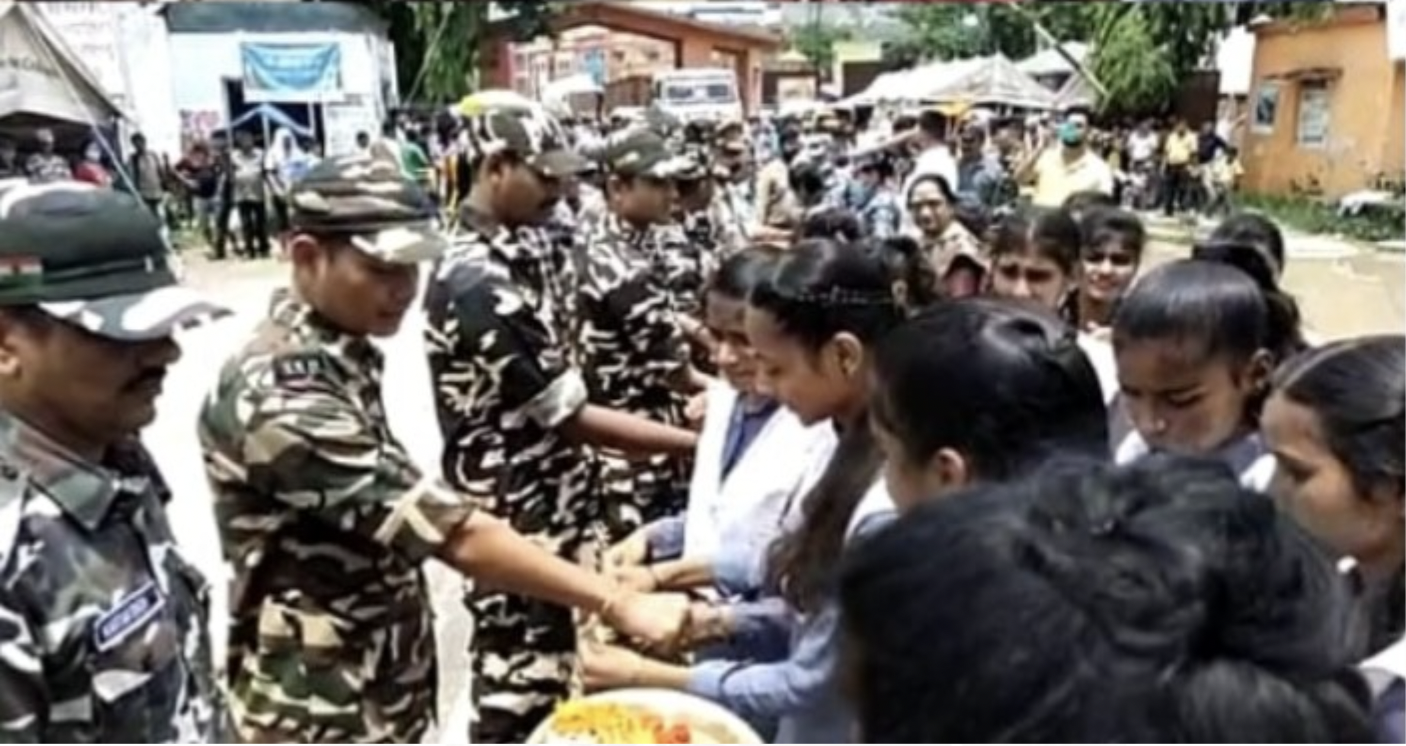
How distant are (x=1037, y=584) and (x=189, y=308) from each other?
0.90m

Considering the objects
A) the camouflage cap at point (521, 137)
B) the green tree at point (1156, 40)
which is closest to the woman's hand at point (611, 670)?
the camouflage cap at point (521, 137)

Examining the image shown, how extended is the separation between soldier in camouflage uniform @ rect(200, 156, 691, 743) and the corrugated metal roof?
199 centimetres

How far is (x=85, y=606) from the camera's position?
123 centimetres

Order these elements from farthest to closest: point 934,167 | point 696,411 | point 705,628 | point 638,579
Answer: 1. point 934,167
2. point 696,411
3. point 638,579
4. point 705,628

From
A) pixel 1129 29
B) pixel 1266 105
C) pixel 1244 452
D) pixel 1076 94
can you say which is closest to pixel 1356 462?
pixel 1244 452

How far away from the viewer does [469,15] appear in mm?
4012

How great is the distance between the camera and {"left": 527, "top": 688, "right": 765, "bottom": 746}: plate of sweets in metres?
1.31

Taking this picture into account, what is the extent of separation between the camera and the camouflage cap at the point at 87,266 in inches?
49.3

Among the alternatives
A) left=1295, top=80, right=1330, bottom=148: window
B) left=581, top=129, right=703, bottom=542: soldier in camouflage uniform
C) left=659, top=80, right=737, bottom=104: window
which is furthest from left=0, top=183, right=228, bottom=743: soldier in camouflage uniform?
left=659, top=80, right=737, bottom=104: window

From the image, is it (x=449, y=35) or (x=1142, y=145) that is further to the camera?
(x=1142, y=145)

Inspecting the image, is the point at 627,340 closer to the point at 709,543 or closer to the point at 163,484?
the point at 709,543

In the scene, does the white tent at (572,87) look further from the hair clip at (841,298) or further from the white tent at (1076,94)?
the hair clip at (841,298)

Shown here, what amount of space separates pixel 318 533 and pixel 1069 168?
3334 mm

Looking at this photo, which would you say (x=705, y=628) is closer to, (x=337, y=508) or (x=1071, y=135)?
(x=337, y=508)
